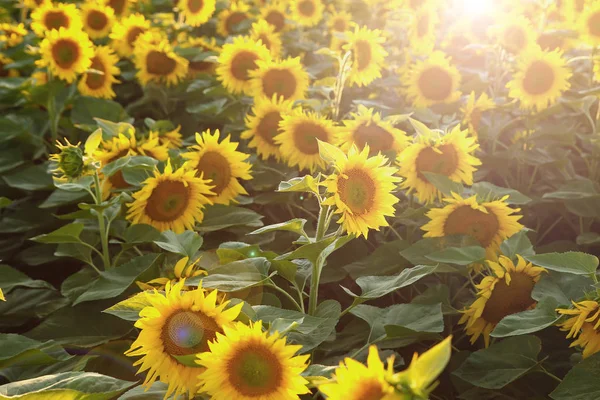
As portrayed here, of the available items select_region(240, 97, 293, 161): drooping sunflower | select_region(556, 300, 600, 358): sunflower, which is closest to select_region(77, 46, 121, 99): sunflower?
select_region(240, 97, 293, 161): drooping sunflower

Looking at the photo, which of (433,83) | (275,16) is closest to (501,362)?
(433,83)

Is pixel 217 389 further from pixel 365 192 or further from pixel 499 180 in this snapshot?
pixel 499 180

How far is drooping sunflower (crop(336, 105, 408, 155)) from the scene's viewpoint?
2.10 meters

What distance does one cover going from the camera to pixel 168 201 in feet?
6.15

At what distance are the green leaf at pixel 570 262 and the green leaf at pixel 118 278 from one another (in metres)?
0.98

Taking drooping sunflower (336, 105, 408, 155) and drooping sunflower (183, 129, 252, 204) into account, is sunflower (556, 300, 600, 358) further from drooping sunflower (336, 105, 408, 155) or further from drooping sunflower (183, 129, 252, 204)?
drooping sunflower (183, 129, 252, 204)

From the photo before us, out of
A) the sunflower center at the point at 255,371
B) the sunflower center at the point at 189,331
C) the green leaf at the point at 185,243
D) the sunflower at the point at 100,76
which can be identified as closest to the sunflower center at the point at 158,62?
the sunflower at the point at 100,76

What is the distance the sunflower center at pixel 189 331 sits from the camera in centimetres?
115

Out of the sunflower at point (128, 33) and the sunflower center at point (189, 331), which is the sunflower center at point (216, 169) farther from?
the sunflower at point (128, 33)

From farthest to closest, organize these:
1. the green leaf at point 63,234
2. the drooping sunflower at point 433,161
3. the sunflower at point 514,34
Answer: the sunflower at point 514,34 → the drooping sunflower at point 433,161 → the green leaf at point 63,234

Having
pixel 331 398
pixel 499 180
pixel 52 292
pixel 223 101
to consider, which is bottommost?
pixel 52 292

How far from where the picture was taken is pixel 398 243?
1.98 metres

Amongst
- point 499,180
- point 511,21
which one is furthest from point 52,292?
point 511,21

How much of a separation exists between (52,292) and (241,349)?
1.15 m
